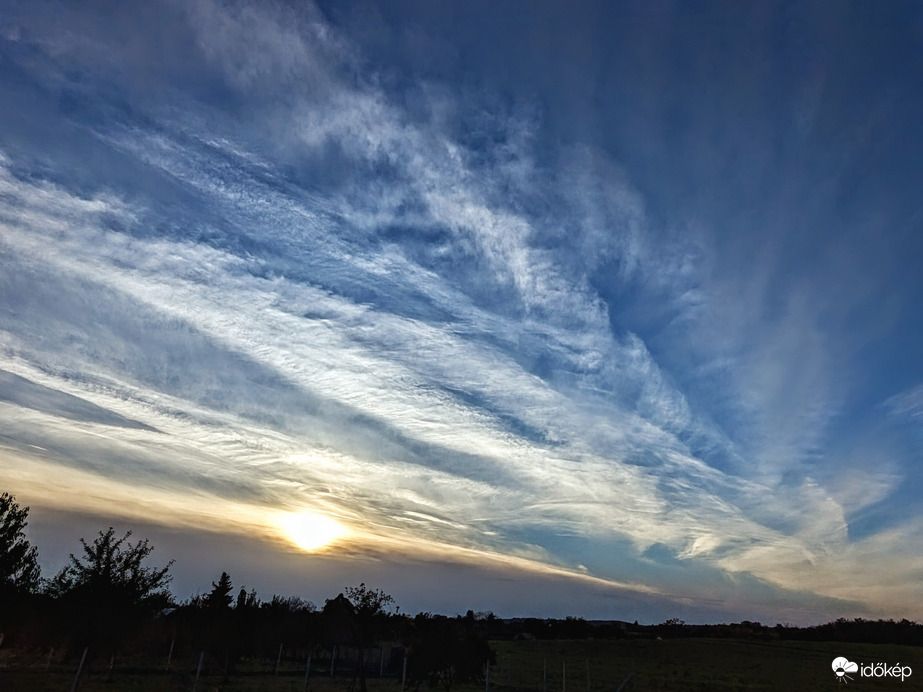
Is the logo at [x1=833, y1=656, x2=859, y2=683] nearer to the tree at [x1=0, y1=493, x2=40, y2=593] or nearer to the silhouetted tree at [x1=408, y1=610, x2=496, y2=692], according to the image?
the silhouetted tree at [x1=408, y1=610, x2=496, y2=692]

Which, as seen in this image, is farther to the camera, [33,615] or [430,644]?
[33,615]

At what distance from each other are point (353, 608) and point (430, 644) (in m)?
7.22

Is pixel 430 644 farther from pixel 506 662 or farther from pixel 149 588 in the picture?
pixel 506 662

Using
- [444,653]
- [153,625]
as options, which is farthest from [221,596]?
[444,653]

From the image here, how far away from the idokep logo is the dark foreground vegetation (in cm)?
146

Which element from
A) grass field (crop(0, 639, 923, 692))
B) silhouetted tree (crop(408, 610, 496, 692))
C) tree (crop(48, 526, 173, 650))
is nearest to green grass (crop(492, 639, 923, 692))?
grass field (crop(0, 639, 923, 692))

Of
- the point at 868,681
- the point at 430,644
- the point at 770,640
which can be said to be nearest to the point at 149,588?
the point at 430,644

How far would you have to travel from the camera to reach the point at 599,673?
172 feet

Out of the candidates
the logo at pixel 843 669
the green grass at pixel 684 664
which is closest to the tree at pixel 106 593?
the green grass at pixel 684 664

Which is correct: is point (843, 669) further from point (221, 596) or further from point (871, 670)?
point (221, 596)

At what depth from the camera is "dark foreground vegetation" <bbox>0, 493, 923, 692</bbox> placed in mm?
37781

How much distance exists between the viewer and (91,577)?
39344mm

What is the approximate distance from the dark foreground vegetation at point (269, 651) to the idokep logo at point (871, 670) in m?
1.46

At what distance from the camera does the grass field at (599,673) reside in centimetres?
3738
